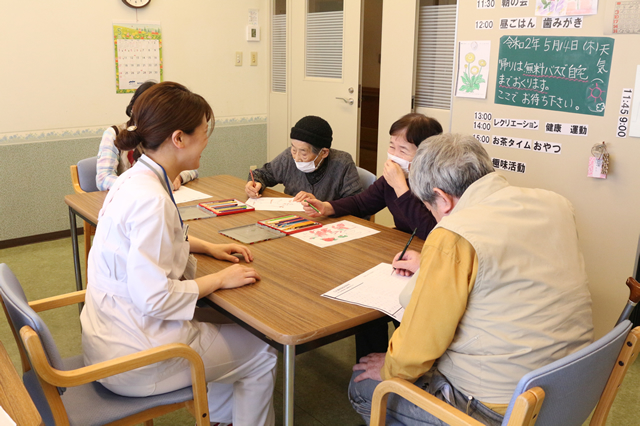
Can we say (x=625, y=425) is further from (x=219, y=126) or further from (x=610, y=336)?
(x=219, y=126)

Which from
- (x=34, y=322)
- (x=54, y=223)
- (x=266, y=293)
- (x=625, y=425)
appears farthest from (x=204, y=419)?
(x=54, y=223)

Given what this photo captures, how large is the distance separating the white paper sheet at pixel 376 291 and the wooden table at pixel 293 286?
0.03 m

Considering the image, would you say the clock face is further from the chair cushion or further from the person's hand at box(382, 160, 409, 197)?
the chair cushion

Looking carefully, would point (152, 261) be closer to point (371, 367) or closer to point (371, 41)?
point (371, 367)

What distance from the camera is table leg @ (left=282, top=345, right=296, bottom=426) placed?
1.35 metres

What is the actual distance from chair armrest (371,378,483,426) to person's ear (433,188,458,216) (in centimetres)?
46

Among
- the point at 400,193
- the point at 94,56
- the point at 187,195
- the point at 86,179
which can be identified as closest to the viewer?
the point at 400,193

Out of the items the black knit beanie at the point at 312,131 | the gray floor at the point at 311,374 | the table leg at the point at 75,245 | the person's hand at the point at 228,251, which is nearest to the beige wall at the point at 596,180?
the gray floor at the point at 311,374

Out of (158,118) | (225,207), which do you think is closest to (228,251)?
(158,118)

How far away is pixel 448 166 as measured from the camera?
140 cm

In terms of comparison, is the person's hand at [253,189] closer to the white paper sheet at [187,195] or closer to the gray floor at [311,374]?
the white paper sheet at [187,195]

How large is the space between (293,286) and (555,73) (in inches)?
78.6

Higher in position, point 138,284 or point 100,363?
point 138,284

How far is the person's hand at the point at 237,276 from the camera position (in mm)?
1617
